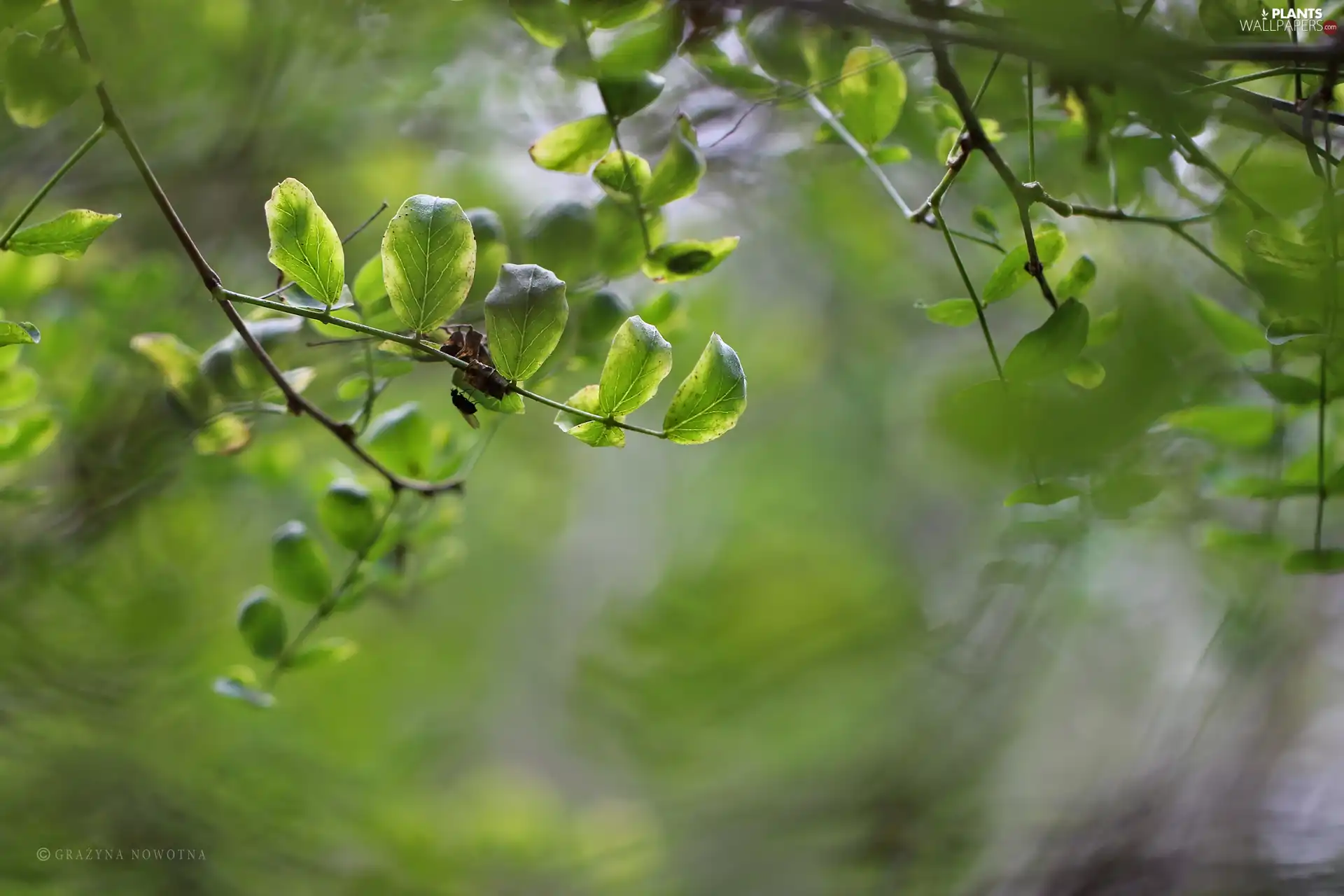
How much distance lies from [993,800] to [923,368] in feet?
1.37

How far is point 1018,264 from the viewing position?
22 centimetres

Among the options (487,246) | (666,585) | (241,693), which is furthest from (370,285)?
(666,585)

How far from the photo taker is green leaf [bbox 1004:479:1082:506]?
223 mm

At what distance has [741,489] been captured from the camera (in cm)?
89

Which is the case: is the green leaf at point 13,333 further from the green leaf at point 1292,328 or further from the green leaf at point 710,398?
the green leaf at point 1292,328

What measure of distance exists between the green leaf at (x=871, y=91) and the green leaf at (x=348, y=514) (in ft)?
0.69

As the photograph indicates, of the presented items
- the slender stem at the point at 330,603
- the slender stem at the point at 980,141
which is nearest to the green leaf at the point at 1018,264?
the slender stem at the point at 980,141

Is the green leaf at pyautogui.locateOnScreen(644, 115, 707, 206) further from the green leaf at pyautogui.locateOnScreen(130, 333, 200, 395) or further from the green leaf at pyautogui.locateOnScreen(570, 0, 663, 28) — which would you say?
the green leaf at pyautogui.locateOnScreen(130, 333, 200, 395)

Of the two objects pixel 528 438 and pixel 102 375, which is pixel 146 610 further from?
pixel 528 438

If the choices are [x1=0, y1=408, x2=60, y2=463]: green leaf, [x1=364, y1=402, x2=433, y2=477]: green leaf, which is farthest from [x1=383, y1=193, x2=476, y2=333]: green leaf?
[x1=0, y1=408, x2=60, y2=463]: green leaf

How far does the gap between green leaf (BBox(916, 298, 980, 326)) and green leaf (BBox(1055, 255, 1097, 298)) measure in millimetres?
25

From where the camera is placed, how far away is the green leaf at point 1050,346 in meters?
0.21

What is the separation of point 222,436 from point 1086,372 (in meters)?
0.28

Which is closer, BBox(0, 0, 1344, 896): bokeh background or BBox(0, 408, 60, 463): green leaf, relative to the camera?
BBox(0, 408, 60, 463): green leaf
